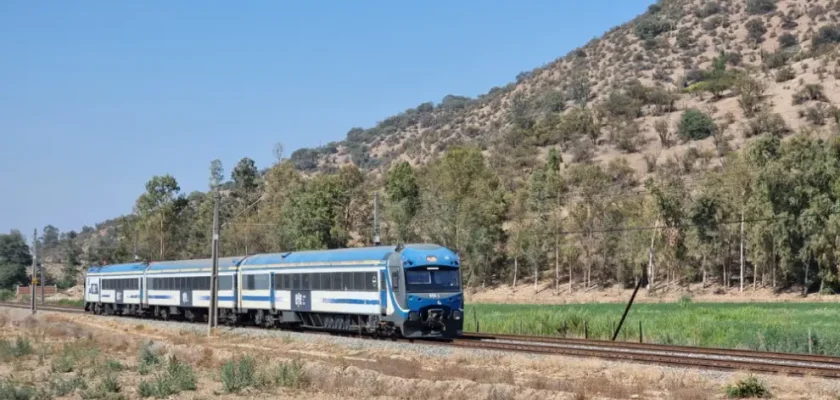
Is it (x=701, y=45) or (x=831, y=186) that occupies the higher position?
(x=701, y=45)

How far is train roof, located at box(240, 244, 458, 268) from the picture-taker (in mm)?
35719

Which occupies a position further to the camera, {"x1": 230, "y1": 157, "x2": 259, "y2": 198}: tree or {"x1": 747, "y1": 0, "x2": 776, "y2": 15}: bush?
{"x1": 747, "y1": 0, "x2": 776, "y2": 15}: bush

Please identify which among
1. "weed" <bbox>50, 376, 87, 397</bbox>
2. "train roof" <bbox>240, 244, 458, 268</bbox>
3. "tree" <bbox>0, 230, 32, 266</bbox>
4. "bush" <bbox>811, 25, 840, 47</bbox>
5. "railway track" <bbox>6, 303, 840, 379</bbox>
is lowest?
"weed" <bbox>50, 376, 87, 397</bbox>

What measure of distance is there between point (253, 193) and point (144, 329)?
84.7 meters

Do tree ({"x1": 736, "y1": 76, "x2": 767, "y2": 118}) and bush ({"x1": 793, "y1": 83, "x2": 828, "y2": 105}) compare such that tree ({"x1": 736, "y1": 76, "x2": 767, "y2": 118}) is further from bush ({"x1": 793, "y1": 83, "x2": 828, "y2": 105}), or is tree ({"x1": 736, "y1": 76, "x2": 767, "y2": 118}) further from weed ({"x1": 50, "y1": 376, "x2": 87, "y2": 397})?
weed ({"x1": 50, "y1": 376, "x2": 87, "y2": 397})

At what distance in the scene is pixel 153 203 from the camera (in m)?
123

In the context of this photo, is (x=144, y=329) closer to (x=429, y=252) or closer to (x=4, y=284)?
(x=429, y=252)

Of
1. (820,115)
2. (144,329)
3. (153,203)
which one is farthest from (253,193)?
(144,329)

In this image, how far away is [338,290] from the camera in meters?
38.9

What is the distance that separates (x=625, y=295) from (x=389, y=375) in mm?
54281

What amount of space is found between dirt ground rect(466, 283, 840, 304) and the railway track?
37.8 metres

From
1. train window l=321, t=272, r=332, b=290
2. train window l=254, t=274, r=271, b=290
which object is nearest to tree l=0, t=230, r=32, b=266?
train window l=254, t=274, r=271, b=290

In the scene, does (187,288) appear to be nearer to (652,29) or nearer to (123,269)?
(123,269)

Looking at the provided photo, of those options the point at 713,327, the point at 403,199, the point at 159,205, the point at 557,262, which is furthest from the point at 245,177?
the point at 713,327
